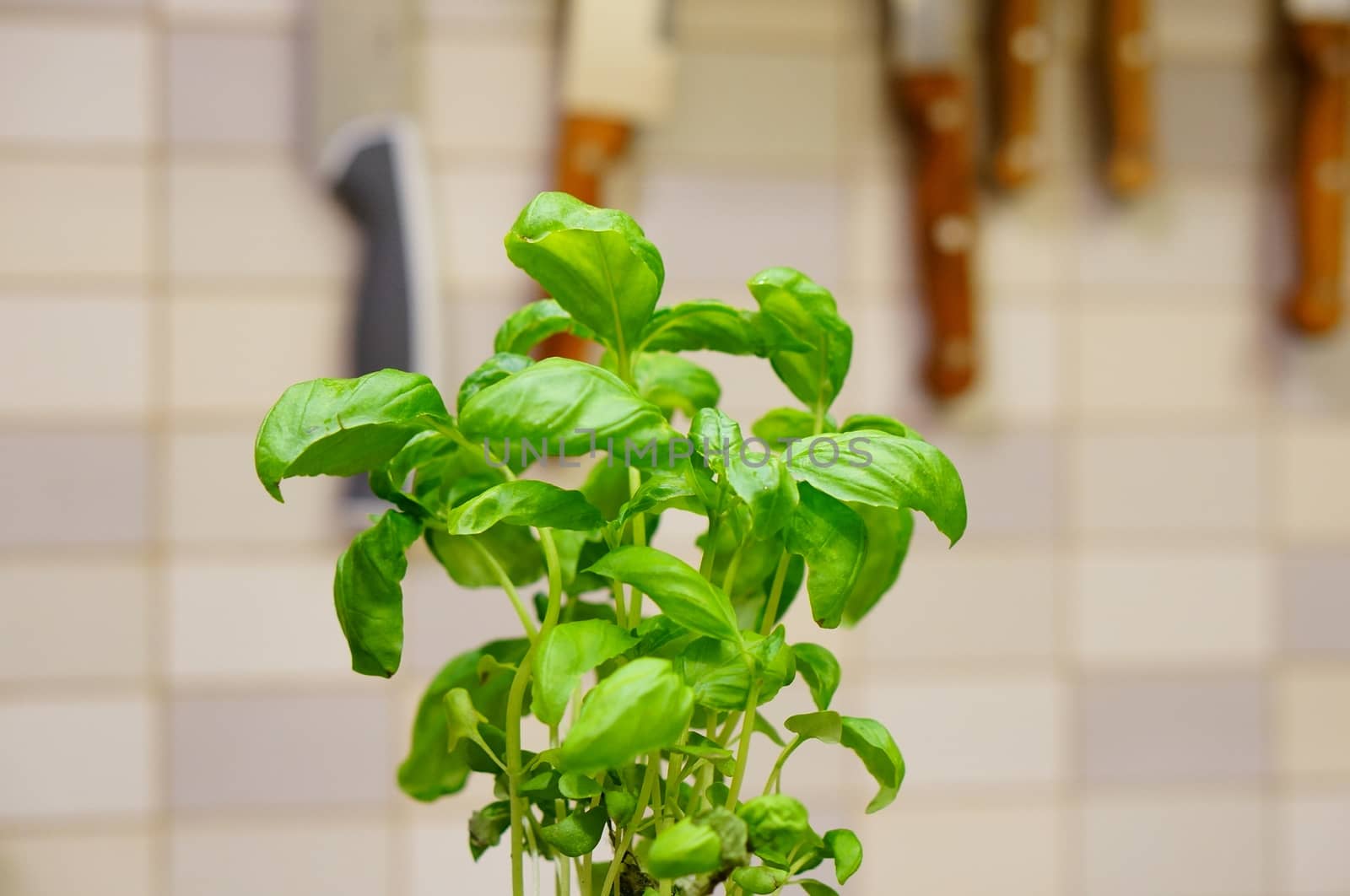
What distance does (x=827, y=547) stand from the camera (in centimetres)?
41

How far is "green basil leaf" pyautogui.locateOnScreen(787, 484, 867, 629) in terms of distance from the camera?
0.40 meters

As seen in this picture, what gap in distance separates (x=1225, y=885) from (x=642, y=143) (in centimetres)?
104

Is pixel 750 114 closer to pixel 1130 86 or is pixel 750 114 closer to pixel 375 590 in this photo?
pixel 1130 86

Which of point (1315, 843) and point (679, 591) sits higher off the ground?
point (679, 591)

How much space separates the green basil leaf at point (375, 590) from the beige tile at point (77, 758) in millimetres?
815

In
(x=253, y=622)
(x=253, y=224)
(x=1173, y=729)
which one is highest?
(x=253, y=224)

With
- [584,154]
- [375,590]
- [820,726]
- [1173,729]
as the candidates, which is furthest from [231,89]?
[1173,729]

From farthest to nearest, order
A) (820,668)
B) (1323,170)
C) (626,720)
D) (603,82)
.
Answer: (1323,170), (603,82), (820,668), (626,720)

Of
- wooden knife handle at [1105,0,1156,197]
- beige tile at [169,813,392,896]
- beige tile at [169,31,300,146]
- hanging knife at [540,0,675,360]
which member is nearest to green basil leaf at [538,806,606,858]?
hanging knife at [540,0,675,360]

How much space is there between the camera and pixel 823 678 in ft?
1.48

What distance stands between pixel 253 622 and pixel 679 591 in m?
0.87

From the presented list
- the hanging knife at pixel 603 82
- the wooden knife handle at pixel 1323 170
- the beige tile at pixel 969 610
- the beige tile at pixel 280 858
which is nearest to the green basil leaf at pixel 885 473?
the hanging knife at pixel 603 82

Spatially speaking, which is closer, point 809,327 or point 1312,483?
point 809,327

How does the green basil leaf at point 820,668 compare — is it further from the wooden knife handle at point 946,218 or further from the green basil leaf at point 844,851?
the wooden knife handle at point 946,218
